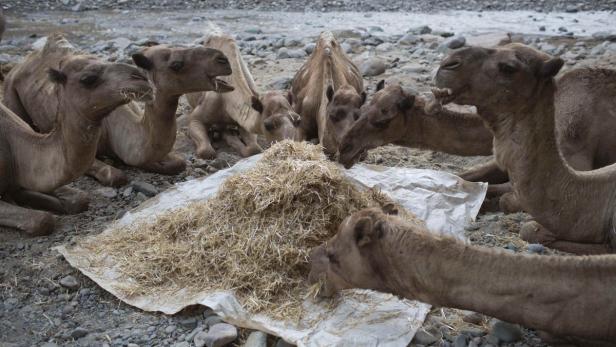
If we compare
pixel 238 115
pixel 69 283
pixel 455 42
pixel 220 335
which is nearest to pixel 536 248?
pixel 220 335

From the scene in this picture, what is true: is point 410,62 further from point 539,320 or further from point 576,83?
point 539,320

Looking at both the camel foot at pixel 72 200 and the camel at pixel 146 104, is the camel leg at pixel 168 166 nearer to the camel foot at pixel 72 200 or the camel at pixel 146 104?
the camel at pixel 146 104

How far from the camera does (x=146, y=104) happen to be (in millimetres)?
7285

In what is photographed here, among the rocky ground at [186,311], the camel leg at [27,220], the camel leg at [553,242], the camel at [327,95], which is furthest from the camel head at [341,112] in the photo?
the camel leg at [27,220]

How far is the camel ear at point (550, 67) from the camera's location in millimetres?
5027

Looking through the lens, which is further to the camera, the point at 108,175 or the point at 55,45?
the point at 55,45

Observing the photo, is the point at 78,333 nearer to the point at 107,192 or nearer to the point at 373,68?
the point at 107,192

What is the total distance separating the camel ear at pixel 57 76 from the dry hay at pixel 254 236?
133 centimetres

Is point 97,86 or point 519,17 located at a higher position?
point 97,86

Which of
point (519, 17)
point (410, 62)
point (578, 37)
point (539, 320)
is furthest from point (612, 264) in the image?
point (519, 17)

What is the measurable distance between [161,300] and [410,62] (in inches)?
283

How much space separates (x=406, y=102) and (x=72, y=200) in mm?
3091

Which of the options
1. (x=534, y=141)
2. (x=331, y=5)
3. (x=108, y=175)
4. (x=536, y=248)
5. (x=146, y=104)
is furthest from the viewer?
(x=331, y=5)

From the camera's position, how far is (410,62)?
11641 mm
